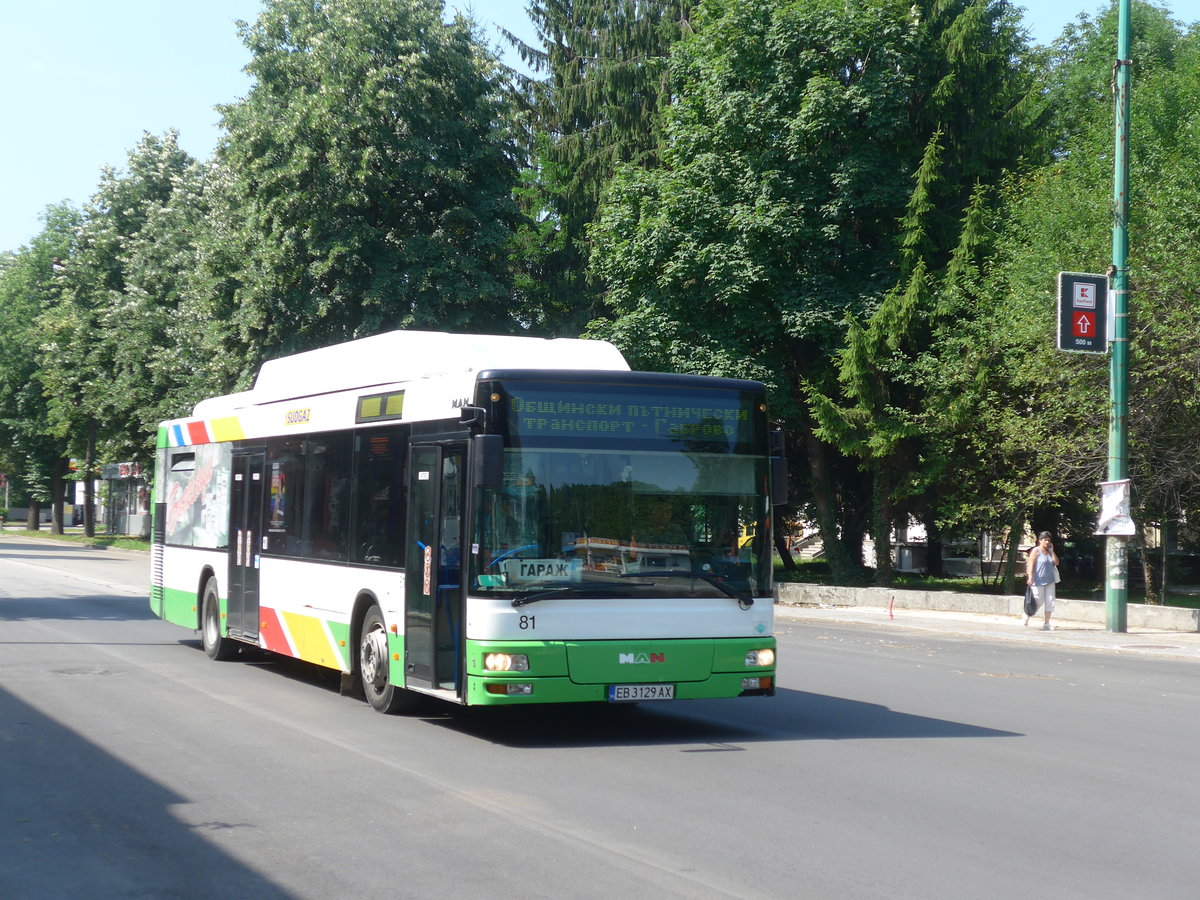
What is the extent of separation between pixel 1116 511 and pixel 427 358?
15.4m

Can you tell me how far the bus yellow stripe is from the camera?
526 inches

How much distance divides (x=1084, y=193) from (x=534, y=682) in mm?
21522

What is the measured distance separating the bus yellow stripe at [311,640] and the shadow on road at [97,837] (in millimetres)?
3340

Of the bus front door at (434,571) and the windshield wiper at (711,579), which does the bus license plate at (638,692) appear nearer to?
the windshield wiper at (711,579)

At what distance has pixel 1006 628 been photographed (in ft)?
84.6

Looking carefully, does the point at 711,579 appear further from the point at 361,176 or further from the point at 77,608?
the point at 361,176

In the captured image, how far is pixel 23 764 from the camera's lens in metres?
9.61

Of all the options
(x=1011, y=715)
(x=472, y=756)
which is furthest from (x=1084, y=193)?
(x=472, y=756)

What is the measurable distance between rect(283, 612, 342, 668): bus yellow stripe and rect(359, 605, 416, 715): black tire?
0.63m

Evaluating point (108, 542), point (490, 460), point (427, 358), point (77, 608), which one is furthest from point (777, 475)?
point (108, 542)

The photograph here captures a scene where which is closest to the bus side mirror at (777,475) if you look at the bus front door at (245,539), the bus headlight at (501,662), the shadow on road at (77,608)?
the bus headlight at (501,662)

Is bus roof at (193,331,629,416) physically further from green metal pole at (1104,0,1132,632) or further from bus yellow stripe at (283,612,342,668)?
green metal pole at (1104,0,1132,632)

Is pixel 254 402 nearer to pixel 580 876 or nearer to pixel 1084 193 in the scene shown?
pixel 580 876

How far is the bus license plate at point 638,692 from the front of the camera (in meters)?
10.6
